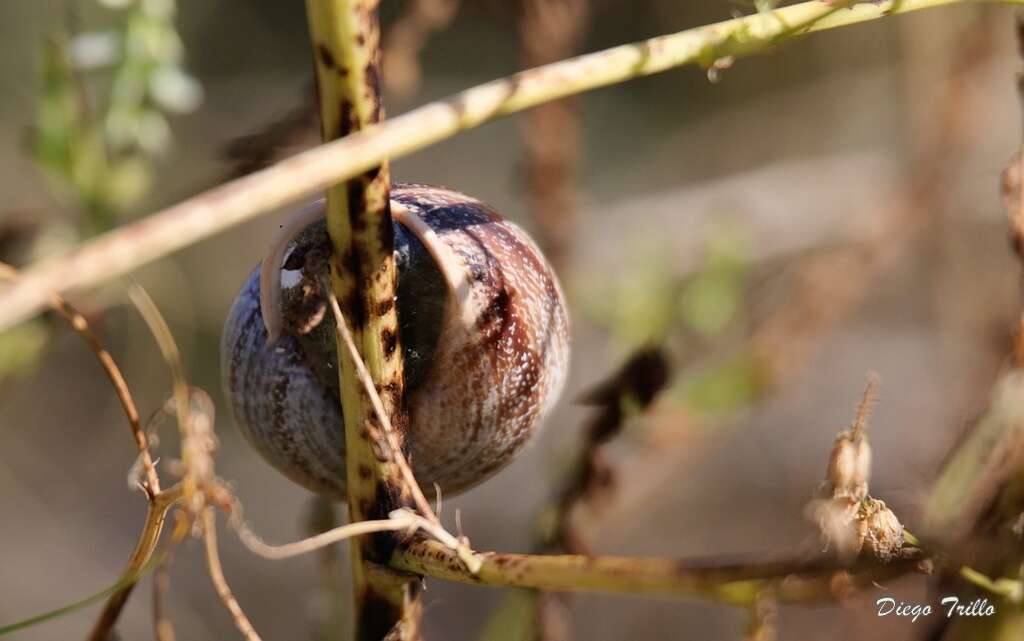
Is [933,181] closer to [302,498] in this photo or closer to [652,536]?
[652,536]

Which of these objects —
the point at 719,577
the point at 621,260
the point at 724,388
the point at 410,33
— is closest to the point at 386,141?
the point at 719,577

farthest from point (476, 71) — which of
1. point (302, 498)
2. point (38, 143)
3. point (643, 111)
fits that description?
point (38, 143)

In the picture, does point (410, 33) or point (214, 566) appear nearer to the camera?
point (214, 566)

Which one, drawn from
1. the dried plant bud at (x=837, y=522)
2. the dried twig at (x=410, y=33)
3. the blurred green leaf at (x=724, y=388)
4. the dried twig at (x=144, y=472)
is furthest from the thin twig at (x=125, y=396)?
the blurred green leaf at (x=724, y=388)

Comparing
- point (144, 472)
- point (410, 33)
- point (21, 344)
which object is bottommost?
point (144, 472)

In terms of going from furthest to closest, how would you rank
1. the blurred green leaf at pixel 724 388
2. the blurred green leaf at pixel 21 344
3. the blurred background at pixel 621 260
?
the blurred green leaf at pixel 724 388 → the blurred background at pixel 621 260 → the blurred green leaf at pixel 21 344

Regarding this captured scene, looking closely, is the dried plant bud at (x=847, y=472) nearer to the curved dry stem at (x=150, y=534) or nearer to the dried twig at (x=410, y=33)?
the curved dry stem at (x=150, y=534)

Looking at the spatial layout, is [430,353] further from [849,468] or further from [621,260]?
[621,260]
